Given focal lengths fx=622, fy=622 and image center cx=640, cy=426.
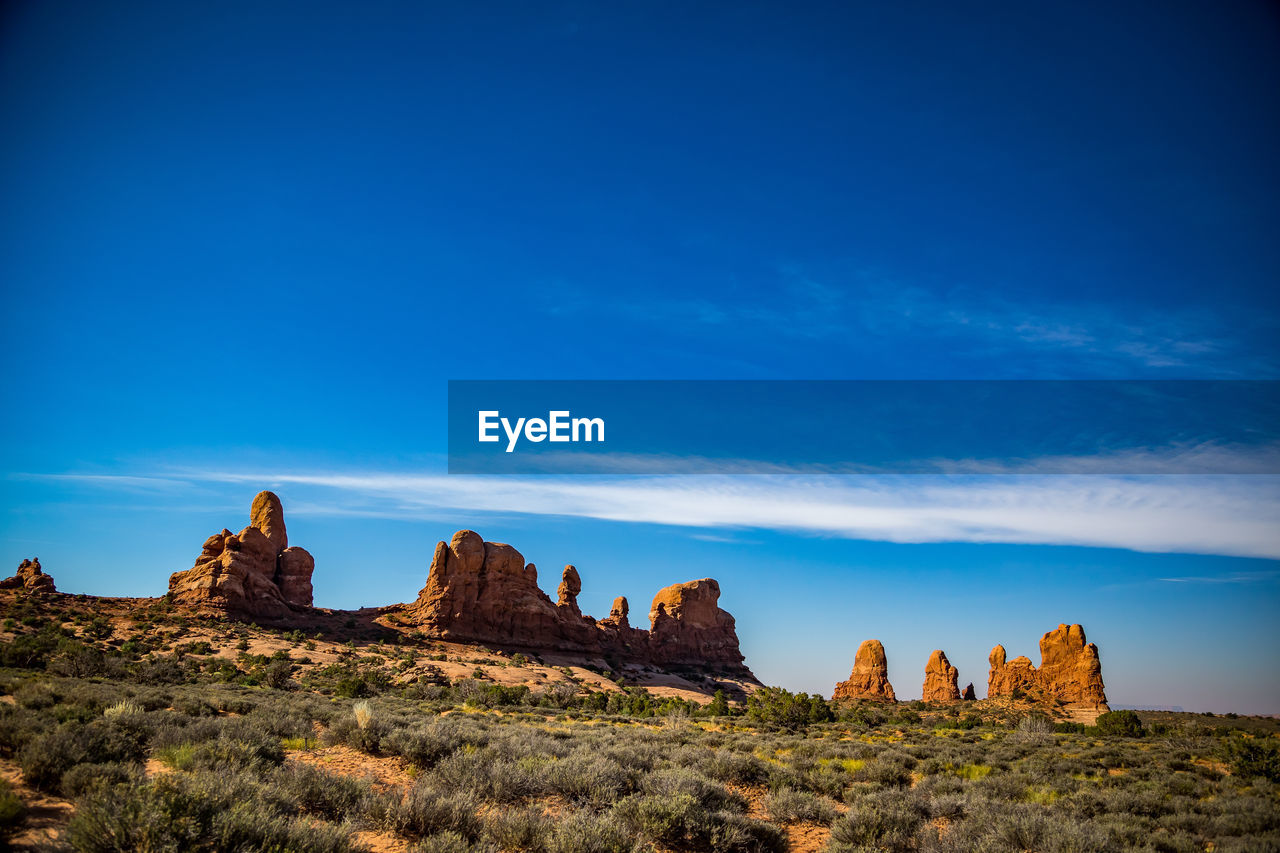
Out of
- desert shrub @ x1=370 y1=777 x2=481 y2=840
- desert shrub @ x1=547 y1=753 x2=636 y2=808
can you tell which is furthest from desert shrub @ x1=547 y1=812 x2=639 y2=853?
desert shrub @ x1=547 y1=753 x2=636 y2=808

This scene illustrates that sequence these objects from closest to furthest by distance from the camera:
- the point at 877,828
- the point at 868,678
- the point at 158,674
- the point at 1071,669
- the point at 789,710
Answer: the point at 877,828, the point at 158,674, the point at 789,710, the point at 1071,669, the point at 868,678

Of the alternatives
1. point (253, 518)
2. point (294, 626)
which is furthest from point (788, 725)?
point (253, 518)

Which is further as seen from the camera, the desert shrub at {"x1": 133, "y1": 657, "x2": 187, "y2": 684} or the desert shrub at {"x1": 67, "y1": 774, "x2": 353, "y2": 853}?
the desert shrub at {"x1": 133, "y1": 657, "x2": 187, "y2": 684}

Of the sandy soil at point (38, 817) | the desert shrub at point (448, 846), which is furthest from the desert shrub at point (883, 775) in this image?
the sandy soil at point (38, 817)

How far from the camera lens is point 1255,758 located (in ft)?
65.1

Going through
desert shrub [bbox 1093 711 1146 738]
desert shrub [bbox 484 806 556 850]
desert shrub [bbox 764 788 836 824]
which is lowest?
desert shrub [bbox 1093 711 1146 738]

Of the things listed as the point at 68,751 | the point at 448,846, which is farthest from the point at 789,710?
the point at 68,751

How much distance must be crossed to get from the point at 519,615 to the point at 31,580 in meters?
43.4

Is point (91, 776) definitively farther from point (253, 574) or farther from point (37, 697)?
point (253, 574)

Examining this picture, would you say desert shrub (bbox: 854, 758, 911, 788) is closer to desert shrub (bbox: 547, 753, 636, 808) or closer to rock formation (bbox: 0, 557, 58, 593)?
desert shrub (bbox: 547, 753, 636, 808)

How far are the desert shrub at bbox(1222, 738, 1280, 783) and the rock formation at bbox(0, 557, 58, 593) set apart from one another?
7691 cm

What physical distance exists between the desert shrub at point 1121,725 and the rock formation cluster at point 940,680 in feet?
102

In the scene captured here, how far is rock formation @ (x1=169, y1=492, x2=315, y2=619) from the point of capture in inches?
2203

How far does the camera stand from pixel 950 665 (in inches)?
2911
